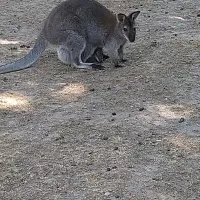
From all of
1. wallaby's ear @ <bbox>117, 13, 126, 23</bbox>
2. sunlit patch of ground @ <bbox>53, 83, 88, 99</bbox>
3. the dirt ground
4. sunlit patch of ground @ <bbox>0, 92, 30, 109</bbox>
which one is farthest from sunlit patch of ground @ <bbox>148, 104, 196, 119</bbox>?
wallaby's ear @ <bbox>117, 13, 126, 23</bbox>

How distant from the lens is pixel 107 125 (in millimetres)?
4988

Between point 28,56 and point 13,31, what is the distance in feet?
5.31

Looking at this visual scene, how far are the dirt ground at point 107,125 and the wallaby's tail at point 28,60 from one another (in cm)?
8

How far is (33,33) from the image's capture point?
8.11m

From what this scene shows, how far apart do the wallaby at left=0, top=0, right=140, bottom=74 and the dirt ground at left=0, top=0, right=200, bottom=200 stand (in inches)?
6.6

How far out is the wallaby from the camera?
6.70 metres

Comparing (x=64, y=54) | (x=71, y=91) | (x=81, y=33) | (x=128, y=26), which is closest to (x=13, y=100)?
(x=71, y=91)

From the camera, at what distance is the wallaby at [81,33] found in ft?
22.0

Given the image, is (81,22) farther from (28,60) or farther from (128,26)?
(28,60)

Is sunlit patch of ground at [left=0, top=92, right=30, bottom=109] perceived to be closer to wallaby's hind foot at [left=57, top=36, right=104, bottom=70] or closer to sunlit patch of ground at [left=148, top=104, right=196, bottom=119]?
wallaby's hind foot at [left=57, top=36, right=104, bottom=70]

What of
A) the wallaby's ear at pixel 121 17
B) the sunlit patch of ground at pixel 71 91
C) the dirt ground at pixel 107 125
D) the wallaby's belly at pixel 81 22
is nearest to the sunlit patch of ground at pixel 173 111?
the dirt ground at pixel 107 125

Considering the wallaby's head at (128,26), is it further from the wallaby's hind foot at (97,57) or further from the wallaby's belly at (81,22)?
the wallaby's hind foot at (97,57)

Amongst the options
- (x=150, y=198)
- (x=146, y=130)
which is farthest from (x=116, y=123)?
(x=150, y=198)

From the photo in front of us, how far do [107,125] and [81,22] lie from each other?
2.18m
